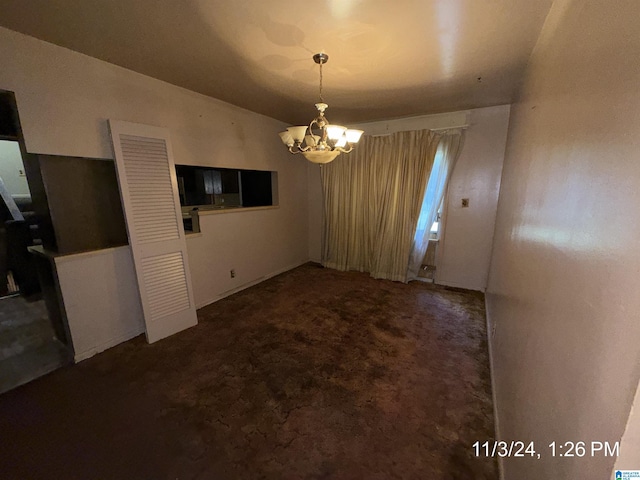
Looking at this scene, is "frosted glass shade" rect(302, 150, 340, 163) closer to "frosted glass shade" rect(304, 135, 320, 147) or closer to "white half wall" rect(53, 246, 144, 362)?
"frosted glass shade" rect(304, 135, 320, 147)

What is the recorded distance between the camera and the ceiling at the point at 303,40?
4.67ft

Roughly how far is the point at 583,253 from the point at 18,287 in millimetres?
5482

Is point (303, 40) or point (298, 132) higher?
point (303, 40)

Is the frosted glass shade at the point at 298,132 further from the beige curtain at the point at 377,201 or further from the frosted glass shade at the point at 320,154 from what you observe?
the beige curtain at the point at 377,201

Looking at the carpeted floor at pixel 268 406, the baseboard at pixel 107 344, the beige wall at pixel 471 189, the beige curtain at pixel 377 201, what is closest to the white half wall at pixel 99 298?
the baseboard at pixel 107 344

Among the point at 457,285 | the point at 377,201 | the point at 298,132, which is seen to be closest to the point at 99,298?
the point at 298,132

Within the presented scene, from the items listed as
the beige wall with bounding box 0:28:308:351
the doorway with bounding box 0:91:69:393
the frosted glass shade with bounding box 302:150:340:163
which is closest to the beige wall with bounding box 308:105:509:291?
the beige wall with bounding box 0:28:308:351

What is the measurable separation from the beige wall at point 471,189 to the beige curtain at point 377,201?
27cm

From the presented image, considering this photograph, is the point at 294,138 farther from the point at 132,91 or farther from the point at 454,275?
the point at 454,275

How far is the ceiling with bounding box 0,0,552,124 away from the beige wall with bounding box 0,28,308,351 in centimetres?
15

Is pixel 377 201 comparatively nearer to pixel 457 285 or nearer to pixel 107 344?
pixel 457 285

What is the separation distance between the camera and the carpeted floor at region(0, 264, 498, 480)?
4.38 feet

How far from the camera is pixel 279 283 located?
3850mm

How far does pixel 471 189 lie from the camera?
11.0 ft
